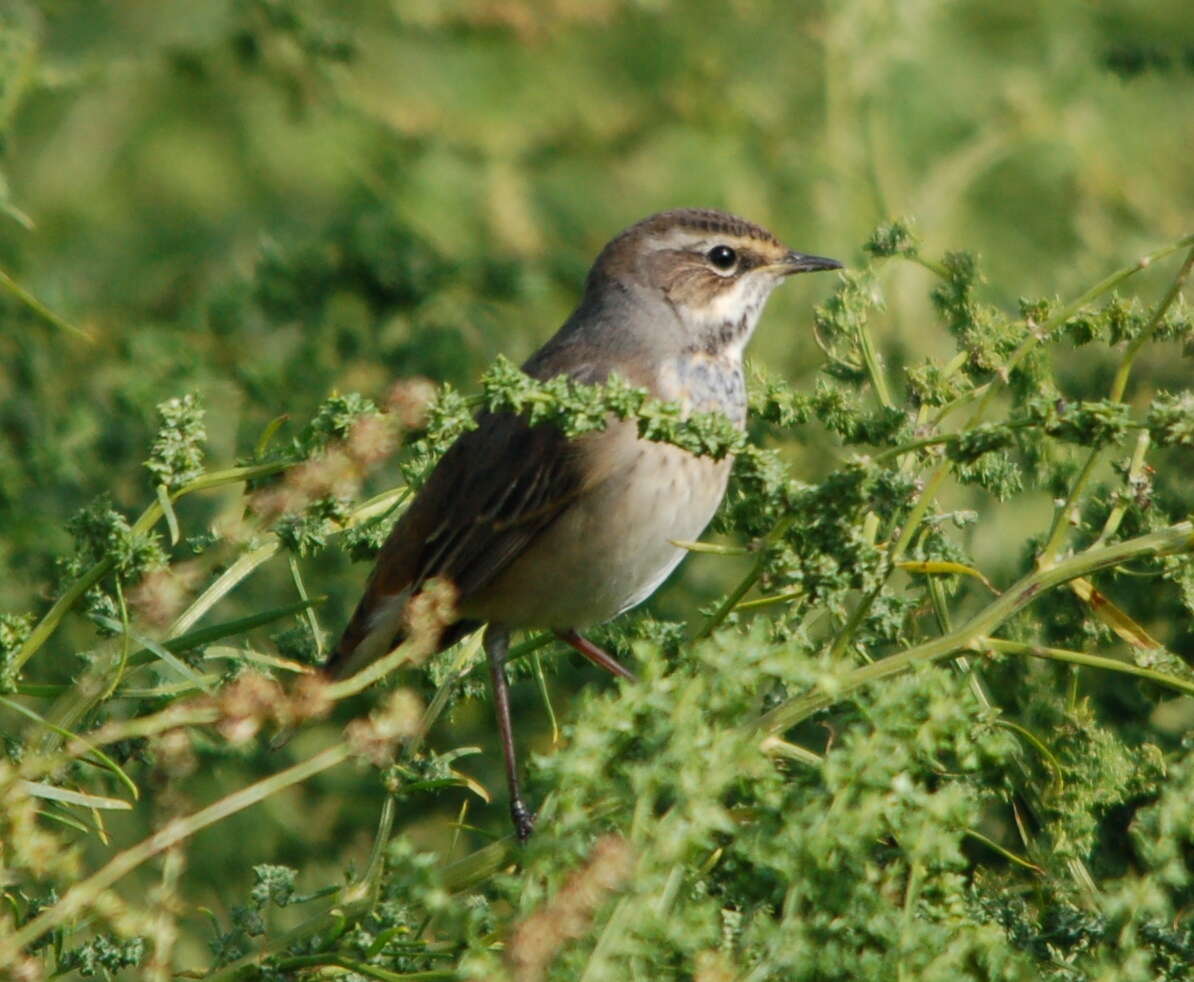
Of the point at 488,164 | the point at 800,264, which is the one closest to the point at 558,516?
the point at 800,264

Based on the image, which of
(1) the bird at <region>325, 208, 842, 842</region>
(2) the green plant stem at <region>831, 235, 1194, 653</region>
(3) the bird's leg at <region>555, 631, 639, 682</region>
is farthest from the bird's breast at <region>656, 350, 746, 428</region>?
(2) the green plant stem at <region>831, 235, 1194, 653</region>

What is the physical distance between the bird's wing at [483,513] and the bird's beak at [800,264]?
37.6 inches

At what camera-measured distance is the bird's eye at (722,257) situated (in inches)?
206

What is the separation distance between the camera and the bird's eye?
524 cm

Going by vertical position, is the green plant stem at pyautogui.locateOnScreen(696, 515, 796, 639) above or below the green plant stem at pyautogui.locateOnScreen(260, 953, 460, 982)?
above

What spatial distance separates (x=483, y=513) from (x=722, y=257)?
1106 mm

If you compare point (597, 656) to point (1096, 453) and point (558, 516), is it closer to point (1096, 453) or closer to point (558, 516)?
point (558, 516)

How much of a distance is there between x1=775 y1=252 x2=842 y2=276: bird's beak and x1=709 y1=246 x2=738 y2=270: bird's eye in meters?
0.13

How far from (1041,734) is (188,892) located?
2.16 meters

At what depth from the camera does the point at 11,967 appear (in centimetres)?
211

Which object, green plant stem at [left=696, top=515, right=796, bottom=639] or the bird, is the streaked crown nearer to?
the bird

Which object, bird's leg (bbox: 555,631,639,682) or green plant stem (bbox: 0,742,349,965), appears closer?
green plant stem (bbox: 0,742,349,965)

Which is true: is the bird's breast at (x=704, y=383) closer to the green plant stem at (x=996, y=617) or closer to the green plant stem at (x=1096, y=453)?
the green plant stem at (x=1096, y=453)

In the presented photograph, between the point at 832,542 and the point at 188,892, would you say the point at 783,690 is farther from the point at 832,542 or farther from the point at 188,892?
the point at 188,892
